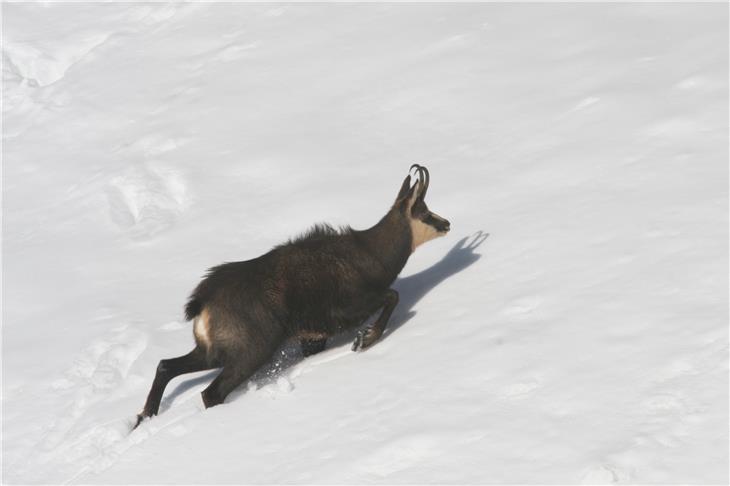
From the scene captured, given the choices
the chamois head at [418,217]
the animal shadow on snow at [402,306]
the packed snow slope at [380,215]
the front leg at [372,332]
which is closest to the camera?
the packed snow slope at [380,215]

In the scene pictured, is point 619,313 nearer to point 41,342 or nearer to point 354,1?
point 41,342

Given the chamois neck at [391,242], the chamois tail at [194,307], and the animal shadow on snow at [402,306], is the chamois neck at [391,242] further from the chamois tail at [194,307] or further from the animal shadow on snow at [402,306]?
the chamois tail at [194,307]

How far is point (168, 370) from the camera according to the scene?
8.27 m

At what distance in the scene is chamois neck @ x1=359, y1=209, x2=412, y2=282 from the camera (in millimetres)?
9016

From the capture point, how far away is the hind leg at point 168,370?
8227mm

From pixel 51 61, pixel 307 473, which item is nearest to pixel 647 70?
pixel 307 473

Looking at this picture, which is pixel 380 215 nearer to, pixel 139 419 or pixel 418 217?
pixel 418 217

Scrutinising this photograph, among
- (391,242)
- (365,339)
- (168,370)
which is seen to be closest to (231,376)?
(168,370)

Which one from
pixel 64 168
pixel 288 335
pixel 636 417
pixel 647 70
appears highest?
pixel 64 168

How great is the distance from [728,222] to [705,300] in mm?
1357

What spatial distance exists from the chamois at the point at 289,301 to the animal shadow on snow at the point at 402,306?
0.17 m

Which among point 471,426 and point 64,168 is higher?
point 64,168

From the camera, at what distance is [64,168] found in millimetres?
13977

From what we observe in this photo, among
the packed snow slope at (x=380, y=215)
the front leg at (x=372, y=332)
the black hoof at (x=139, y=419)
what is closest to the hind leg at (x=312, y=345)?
the packed snow slope at (x=380, y=215)
